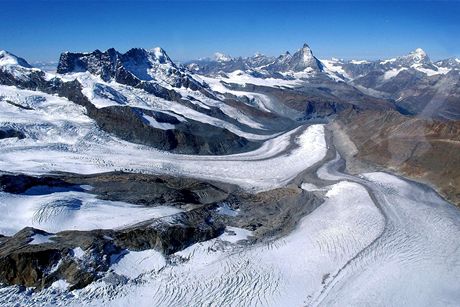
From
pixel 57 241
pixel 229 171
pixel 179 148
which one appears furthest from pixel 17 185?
pixel 179 148

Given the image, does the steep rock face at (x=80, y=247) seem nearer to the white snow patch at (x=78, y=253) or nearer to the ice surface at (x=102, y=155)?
the white snow patch at (x=78, y=253)

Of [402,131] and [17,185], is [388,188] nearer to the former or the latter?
[402,131]

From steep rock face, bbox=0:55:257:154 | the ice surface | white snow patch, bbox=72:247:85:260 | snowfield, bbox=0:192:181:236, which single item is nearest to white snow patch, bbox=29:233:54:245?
white snow patch, bbox=72:247:85:260

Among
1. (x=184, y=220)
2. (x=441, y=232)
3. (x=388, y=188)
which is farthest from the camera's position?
(x=388, y=188)

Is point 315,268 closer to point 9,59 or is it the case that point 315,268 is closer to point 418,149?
point 418,149

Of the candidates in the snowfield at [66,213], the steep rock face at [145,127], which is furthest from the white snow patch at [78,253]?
the steep rock face at [145,127]

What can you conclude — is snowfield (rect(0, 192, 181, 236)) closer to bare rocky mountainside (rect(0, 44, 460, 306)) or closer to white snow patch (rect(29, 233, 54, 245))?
bare rocky mountainside (rect(0, 44, 460, 306))
